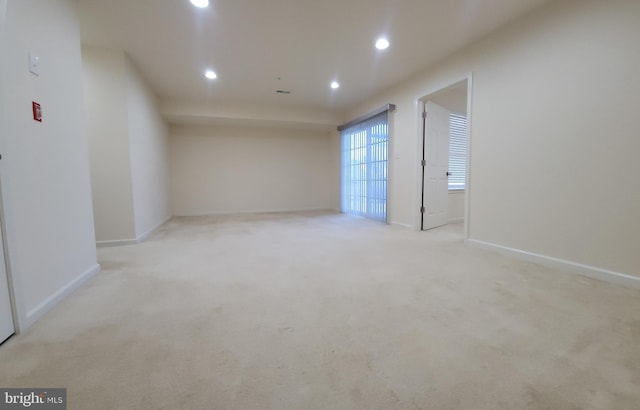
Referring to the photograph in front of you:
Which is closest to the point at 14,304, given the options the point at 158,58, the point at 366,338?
the point at 366,338

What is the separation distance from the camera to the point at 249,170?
687 cm

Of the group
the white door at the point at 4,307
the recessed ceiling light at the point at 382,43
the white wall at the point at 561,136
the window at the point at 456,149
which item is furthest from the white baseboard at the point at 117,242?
the window at the point at 456,149

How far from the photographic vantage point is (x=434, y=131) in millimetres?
4383

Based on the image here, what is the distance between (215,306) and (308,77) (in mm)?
3868

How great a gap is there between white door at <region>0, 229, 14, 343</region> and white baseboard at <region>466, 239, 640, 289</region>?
156 inches

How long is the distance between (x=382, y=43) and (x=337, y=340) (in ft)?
11.0

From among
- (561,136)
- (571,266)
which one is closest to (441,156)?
(561,136)

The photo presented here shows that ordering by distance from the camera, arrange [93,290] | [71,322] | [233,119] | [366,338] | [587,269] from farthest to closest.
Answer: [233,119], [587,269], [93,290], [71,322], [366,338]

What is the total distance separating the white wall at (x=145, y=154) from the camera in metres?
3.58

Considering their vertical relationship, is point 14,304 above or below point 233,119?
below

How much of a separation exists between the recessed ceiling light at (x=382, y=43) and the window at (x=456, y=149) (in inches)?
92.6

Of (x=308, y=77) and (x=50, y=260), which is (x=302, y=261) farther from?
(x=308, y=77)
